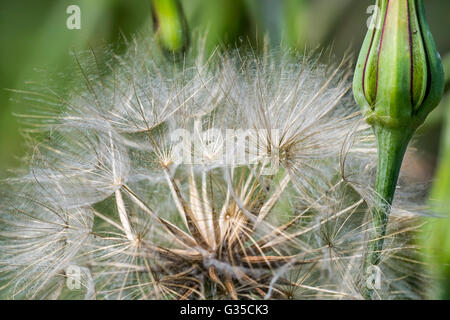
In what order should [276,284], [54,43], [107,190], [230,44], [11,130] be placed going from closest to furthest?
[276,284] → [107,190] → [230,44] → [11,130] → [54,43]

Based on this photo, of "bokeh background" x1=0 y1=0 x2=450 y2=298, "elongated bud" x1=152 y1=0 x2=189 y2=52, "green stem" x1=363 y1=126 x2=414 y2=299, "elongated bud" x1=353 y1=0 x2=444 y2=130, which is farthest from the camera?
"bokeh background" x1=0 y1=0 x2=450 y2=298

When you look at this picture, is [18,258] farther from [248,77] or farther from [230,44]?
[230,44]

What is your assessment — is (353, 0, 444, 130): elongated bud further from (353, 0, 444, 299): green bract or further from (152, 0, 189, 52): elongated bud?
(152, 0, 189, 52): elongated bud

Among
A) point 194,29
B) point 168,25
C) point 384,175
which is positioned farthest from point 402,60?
point 194,29

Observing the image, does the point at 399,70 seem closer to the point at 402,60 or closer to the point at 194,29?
the point at 402,60

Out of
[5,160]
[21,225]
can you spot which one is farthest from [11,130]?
[21,225]

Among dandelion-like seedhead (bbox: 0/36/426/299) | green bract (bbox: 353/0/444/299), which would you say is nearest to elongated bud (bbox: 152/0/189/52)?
dandelion-like seedhead (bbox: 0/36/426/299)
